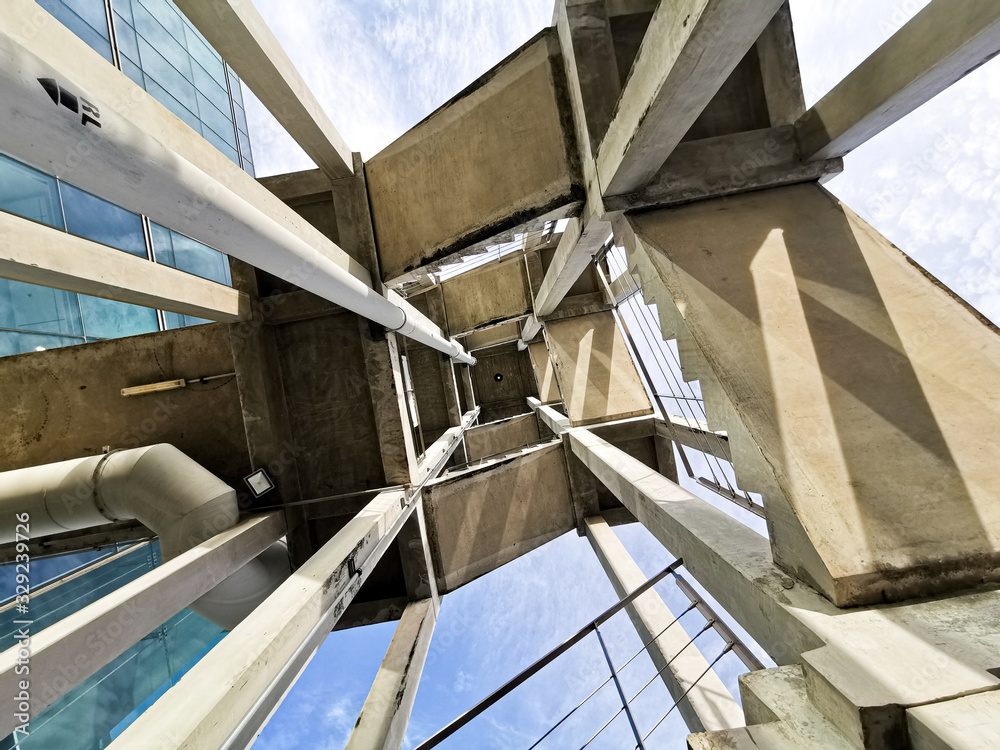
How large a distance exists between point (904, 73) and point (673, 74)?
161cm

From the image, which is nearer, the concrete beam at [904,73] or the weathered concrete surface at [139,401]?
the concrete beam at [904,73]

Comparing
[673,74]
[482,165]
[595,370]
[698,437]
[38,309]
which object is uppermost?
[38,309]

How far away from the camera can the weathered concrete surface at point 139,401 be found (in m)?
6.89

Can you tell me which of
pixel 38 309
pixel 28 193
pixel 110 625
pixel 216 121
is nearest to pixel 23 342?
pixel 38 309

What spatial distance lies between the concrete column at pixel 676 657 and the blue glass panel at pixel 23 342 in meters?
12.1

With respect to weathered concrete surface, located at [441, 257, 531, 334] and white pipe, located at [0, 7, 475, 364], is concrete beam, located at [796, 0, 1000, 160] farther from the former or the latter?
weathered concrete surface, located at [441, 257, 531, 334]

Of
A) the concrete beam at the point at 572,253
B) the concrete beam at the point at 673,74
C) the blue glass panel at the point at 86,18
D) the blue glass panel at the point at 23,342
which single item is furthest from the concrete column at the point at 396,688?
the blue glass panel at the point at 86,18

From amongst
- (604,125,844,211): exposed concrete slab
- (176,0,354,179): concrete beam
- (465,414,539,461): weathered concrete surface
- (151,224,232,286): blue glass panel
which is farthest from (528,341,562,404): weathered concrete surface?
(604,125,844,211): exposed concrete slab

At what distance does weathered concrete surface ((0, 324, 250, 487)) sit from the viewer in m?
6.89

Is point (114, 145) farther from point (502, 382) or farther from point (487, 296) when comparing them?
point (502, 382)

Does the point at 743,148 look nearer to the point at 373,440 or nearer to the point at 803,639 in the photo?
Result: the point at 803,639

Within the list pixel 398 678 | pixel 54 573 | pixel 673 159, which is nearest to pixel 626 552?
pixel 398 678

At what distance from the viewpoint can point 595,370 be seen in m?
9.55

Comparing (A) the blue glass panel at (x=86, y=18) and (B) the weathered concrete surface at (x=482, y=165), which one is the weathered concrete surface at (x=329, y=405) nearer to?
(B) the weathered concrete surface at (x=482, y=165)
